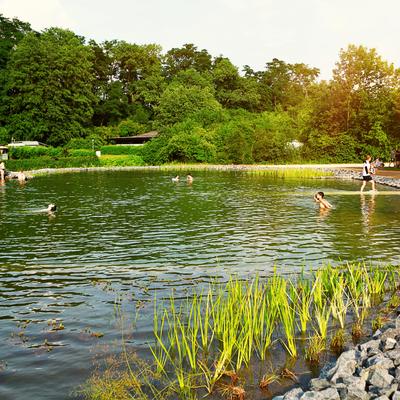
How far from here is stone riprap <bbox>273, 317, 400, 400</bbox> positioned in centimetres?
567

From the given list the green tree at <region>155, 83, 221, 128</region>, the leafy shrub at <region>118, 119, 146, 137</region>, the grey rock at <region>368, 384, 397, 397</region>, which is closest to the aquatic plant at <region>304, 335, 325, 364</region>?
the grey rock at <region>368, 384, 397, 397</region>

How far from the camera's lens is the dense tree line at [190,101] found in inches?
2746

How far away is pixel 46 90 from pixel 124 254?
82280 mm

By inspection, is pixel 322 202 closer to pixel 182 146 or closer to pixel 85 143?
pixel 182 146

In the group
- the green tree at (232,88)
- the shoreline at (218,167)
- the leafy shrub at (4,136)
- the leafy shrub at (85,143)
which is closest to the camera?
the shoreline at (218,167)

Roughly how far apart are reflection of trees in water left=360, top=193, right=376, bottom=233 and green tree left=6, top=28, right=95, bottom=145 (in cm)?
7189

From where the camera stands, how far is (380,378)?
5969 mm

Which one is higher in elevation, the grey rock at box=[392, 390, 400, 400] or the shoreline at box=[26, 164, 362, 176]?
the shoreline at box=[26, 164, 362, 176]

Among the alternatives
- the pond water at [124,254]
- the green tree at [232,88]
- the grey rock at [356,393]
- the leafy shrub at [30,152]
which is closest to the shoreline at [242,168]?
the leafy shrub at [30,152]

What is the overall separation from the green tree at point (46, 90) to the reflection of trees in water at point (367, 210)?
236 ft

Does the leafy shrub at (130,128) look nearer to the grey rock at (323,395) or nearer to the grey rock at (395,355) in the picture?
the grey rock at (395,355)

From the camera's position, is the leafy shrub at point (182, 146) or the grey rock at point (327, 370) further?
the leafy shrub at point (182, 146)

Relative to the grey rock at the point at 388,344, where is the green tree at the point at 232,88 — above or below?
above

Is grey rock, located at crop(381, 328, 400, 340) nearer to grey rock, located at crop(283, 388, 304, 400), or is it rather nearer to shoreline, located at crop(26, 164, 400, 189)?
grey rock, located at crop(283, 388, 304, 400)
